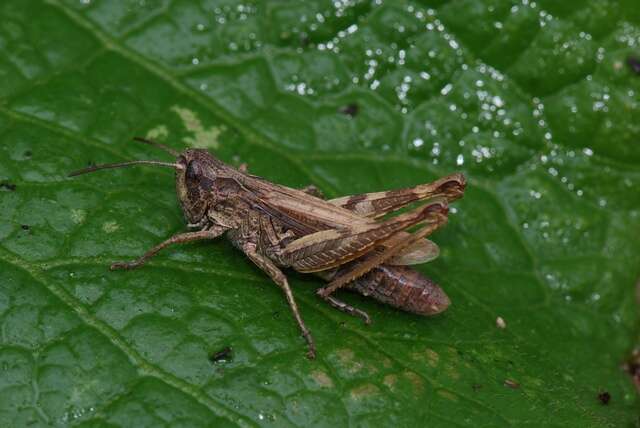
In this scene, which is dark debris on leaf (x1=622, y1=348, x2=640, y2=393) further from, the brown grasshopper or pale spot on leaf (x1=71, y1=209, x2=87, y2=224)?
pale spot on leaf (x1=71, y1=209, x2=87, y2=224)

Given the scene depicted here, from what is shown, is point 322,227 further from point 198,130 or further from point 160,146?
point 198,130

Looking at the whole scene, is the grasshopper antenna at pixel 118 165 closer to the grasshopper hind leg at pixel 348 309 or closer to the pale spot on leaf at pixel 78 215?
the pale spot on leaf at pixel 78 215

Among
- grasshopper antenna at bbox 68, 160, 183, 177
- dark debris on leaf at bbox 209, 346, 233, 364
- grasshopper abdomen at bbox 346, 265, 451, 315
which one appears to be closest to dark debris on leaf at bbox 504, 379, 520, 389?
grasshopper abdomen at bbox 346, 265, 451, 315

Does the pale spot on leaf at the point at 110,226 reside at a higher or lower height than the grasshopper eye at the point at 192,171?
lower

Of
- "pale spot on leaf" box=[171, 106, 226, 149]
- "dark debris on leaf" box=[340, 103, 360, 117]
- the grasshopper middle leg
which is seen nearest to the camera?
the grasshopper middle leg

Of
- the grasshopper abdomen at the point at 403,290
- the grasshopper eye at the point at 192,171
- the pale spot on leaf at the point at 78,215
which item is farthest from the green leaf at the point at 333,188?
the grasshopper eye at the point at 192,171

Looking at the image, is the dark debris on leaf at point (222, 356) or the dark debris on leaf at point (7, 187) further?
the dark debris on leaf at point (7, 187)

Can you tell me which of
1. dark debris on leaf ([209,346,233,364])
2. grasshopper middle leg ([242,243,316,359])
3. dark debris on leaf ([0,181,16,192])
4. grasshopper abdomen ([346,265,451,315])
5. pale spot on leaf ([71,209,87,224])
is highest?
grasshopper abdomen ([346,265,451,315])
